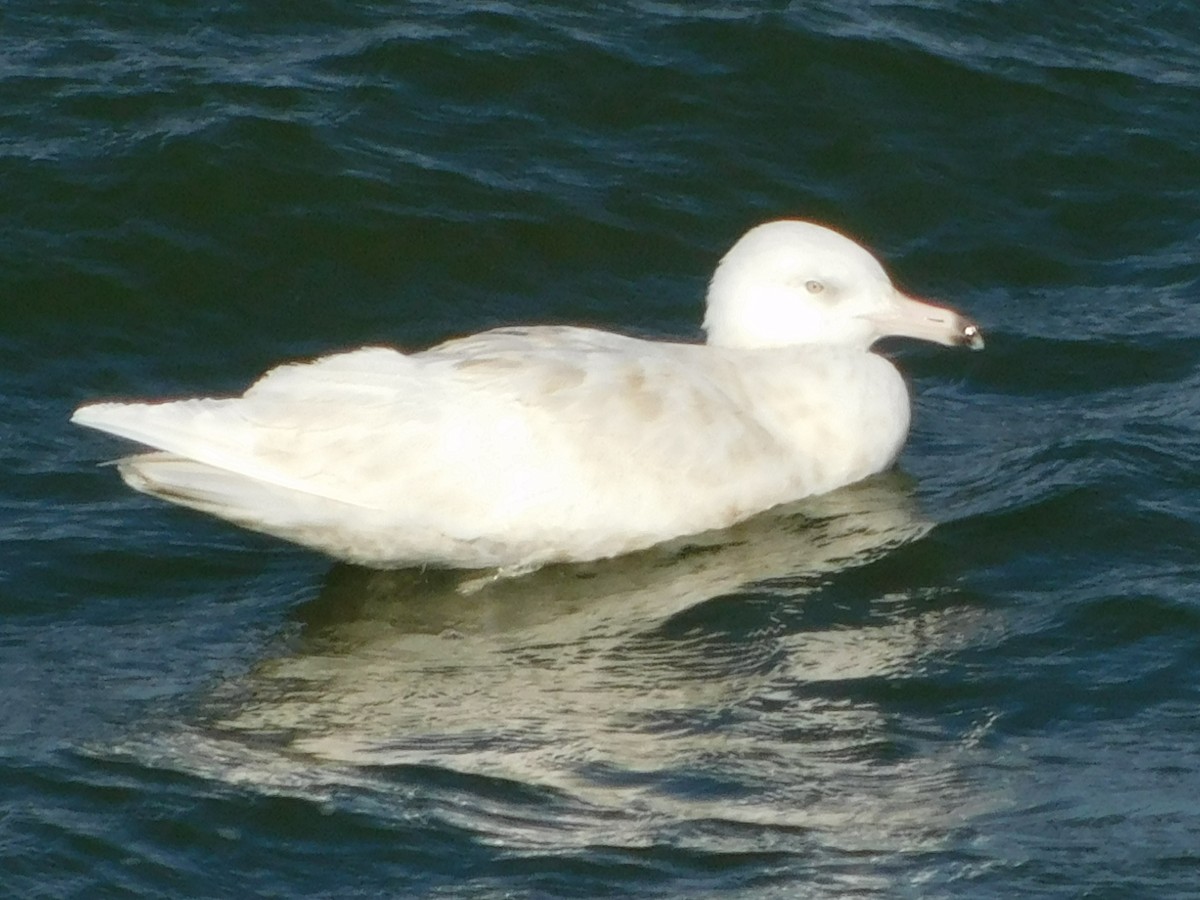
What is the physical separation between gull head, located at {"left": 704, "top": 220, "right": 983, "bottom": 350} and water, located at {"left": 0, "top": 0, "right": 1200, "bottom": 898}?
2.05 ft

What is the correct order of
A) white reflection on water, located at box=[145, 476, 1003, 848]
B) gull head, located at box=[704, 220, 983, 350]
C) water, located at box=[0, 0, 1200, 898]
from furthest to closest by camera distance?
gull head, located at box=[704, 220, 983, 350] → white reflection on water, located at box=[145, 476, 1003, 848] → water, located at box=[0, 0, 1200, 898]

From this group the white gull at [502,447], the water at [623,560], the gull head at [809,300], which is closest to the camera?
the water at [623,560]

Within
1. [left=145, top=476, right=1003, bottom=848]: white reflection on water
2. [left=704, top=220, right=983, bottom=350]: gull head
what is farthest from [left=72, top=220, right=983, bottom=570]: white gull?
[left=704, top=220, right=983, bottom=350]: gull head

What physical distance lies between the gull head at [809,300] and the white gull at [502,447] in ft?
1.03

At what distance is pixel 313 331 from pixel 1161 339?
3808 mm

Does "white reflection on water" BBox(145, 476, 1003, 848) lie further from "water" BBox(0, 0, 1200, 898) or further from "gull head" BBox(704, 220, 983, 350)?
"gull head" BBox(704, 220, 983, 350)

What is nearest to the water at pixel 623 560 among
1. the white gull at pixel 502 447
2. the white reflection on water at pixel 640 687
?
the white reflection on water at pixel 640 687

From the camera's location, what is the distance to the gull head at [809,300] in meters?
8.96

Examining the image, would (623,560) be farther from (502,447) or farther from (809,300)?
(809,300)

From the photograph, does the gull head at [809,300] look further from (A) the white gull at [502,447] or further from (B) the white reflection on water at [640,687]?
(B) the white reflection on water at [640,687]

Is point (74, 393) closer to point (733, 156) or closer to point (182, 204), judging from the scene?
point (182, 204)

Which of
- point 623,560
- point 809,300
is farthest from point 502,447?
point 809,300

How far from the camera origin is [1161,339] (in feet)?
33.3

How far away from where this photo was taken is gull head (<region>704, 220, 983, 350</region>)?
8961mm
